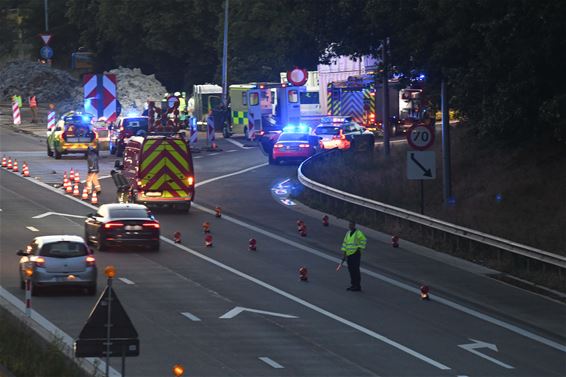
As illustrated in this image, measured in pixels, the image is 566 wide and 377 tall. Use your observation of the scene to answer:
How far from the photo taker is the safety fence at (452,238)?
104 ft

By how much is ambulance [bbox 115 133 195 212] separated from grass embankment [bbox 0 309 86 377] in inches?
795

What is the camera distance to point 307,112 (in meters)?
86.9

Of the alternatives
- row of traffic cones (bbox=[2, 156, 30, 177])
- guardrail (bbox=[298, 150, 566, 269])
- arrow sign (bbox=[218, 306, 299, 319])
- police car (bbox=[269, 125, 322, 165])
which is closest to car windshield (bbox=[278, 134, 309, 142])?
police car (bbox=[269, 125, 322, 165])

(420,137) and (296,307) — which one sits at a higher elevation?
(420,137)

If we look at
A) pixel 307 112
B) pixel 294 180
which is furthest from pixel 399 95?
pixel 294 180

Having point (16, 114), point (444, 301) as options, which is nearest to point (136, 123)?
point (16, 114)

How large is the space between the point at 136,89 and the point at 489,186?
6006 cm

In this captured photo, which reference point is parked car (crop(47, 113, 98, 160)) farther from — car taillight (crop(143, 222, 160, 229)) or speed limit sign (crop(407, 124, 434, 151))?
speed limit sign (crop(407, 124, 434, 151))

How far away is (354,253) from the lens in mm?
30188

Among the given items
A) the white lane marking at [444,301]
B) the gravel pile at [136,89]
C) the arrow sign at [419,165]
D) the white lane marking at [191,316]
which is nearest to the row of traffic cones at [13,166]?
the white lane marking at [444,301]

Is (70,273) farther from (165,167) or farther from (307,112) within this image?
(307,112)

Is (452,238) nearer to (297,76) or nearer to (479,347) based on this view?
(479,347)

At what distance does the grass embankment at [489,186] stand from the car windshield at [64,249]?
38.5 feet

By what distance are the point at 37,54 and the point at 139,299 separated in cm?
11506
